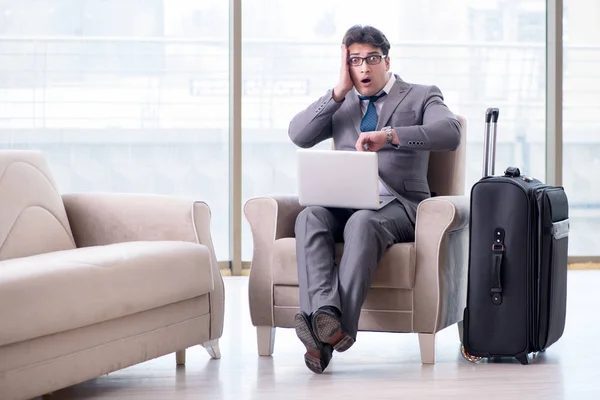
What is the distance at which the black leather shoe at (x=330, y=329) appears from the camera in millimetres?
2947

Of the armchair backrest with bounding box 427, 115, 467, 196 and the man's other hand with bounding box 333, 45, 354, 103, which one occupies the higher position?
the man's other hand with bounding box 333, 45, 354, 103

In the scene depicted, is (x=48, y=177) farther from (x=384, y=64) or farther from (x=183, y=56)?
(x=183, y=56)

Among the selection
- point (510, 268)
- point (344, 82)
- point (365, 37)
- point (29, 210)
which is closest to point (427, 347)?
point (510, 268)

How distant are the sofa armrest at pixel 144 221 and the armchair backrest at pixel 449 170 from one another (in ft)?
2.97

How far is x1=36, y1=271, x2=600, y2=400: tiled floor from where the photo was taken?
2785mm

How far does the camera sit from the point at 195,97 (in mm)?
5699

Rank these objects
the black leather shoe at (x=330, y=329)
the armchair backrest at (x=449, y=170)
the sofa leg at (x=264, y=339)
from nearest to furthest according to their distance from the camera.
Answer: the black leather shoe at (x=330, y=329), the sofa leg at (x=264, y=339), the armchair backrest at (x=449, y=170)

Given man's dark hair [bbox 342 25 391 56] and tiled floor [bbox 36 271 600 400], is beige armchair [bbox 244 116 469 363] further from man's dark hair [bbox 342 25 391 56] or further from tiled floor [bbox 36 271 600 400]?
man's dark hair [bbox 342 25 391 56]

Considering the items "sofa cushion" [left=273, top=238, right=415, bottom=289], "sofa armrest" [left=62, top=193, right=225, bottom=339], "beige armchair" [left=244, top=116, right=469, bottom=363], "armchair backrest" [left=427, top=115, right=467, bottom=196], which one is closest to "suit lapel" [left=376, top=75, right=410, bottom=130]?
"armchair backrest" [left=427, top=115, right=467, bottom=196]

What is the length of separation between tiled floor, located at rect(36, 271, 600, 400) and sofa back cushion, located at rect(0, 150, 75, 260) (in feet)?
1.54

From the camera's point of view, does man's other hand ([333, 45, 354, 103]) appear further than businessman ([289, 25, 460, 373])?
Yes

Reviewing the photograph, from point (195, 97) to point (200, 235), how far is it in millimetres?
2634

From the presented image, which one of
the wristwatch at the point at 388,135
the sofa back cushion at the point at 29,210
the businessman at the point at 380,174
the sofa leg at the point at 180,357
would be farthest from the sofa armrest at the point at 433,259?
the sofa back cushion at the point at 29,210

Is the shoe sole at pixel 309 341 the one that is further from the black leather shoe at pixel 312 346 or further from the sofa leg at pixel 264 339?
the sofa leg at pixel 264 339
